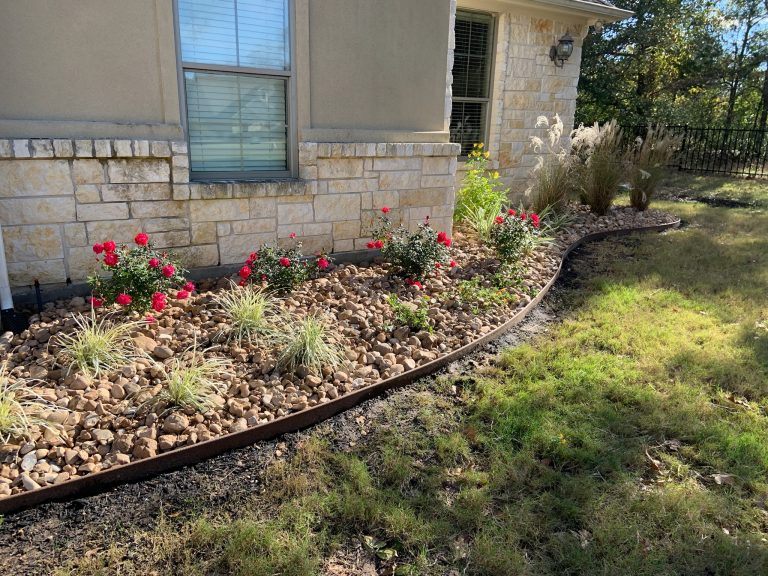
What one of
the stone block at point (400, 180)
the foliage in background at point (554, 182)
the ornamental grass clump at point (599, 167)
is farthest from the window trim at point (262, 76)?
the ornamental grass clump at point (599, 167)

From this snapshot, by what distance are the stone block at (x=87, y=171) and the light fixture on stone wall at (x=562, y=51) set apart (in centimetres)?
663

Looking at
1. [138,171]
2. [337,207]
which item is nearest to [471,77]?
[337,207]

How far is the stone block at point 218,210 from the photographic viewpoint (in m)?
4.30

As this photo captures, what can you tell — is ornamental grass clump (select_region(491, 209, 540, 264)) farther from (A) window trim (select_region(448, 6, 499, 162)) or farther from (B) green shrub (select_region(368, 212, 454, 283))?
(A) window trim (select_region(448, 6, 499, 162))

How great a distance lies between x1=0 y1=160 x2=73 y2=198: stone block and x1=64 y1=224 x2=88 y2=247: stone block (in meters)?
0.24

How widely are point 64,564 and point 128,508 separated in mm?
310

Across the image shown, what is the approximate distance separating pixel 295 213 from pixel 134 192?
1265 millimetres

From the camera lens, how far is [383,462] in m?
2.59

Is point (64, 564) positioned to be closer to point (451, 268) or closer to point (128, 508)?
point (128, 508)

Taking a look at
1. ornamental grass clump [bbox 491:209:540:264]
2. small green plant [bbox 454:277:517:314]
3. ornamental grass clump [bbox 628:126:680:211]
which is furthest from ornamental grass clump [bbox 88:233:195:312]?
ornamental grass clump [bbox 628:126:680:211]

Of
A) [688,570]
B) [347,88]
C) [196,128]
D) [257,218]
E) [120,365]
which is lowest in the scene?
[688,570]

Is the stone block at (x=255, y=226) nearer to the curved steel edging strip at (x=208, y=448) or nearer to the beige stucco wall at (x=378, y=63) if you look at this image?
the beige stucco wall at (x=378, y=63)

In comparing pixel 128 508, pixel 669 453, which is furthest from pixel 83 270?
pixel 669 453

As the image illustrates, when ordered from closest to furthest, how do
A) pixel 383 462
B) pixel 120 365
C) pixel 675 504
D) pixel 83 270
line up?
1. pixel 675 504
2. pixel 383 462
3. pixel 120 365
4. pixel 83 270
